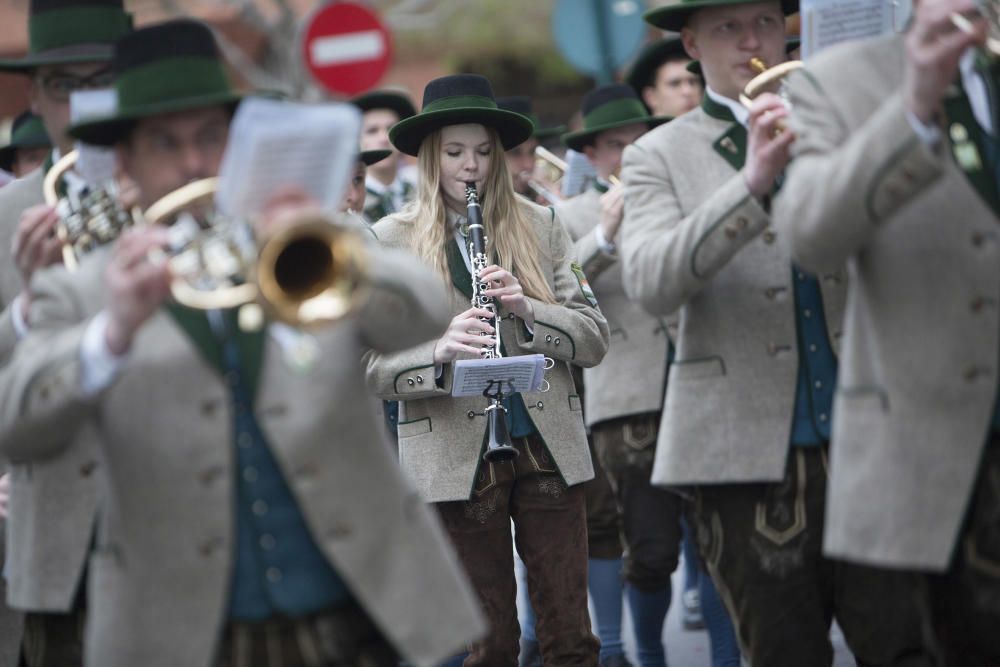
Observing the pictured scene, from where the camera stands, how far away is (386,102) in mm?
10164

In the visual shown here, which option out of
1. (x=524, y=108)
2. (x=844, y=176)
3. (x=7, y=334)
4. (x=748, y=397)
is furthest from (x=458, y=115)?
(x=524, y=108)

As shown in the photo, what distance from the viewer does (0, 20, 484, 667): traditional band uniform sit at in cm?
372

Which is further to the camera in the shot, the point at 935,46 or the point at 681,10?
the point at 681,10

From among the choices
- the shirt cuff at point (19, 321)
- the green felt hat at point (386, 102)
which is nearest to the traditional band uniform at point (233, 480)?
the shirt cuff at point (19, 321)

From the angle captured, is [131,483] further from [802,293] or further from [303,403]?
[802,293]

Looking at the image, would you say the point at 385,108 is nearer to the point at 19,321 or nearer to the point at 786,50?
the point at 786,50

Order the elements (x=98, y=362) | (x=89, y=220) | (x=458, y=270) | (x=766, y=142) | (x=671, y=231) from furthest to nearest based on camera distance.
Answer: (x=458, y=270), (x=671, y=231), (x=766, y=142), (x=89, y=220), (x=98, y=362)

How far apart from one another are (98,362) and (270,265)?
18.9 inches

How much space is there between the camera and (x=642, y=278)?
Answer: 5031 millimetres

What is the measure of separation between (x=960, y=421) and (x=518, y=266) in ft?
9.14

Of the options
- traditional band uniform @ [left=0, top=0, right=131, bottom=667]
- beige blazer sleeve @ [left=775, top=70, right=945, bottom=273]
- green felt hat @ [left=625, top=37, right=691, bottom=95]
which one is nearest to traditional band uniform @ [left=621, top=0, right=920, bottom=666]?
beige blazer sleeve @ [left=775, top=70, right=945, bottom=273]

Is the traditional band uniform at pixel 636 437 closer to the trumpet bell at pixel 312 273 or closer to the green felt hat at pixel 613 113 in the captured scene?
the green felt hat at pixel 613 113

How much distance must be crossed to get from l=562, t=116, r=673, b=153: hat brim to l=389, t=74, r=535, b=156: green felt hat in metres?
2.08

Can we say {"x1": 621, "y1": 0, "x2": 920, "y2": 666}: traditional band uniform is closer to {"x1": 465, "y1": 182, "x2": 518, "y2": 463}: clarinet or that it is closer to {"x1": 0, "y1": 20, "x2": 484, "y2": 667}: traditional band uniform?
{"x1": 465, "y1": 182, "x2": 518, "y2": 463}: clarinet
